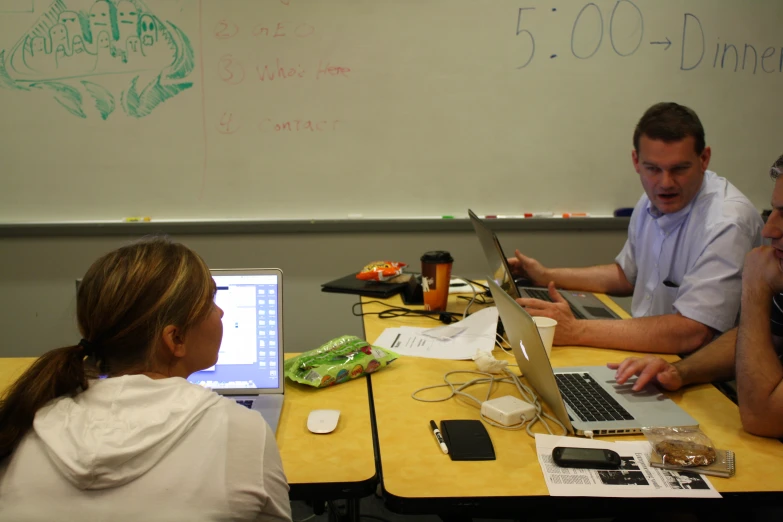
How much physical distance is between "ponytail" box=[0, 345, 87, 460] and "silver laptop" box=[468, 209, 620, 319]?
1.26 metres

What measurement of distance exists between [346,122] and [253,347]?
1.63m

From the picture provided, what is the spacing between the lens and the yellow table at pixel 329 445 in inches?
42.3

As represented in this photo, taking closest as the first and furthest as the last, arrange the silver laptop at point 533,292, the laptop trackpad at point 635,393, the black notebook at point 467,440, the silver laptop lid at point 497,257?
the black notebook at point 467,440 < the laptop trackpad at point 635,393 < the silver laptop lid at point 497,257 < the silver laptop at point 533,292

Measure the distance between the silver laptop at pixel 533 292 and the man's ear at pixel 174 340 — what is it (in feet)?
3.63

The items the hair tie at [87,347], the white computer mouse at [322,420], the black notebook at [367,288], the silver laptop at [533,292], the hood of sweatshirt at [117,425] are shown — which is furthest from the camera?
the black notebook at [367,288]

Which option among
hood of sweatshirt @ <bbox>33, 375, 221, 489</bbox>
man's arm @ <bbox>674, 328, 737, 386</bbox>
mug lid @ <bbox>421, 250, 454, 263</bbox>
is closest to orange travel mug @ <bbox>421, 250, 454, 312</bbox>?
mug lid @ <bbox>421, 250, 454, 263</bbox>

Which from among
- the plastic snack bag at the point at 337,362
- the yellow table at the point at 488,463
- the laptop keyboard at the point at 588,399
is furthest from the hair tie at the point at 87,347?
the laptop keyboard at the point at 588,399

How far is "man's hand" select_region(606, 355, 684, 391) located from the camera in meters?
1.40

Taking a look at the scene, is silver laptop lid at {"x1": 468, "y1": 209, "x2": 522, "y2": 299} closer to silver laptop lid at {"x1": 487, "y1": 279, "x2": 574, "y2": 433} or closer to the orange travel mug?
the orange travel mug

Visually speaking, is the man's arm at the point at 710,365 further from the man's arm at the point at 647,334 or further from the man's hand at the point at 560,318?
the man's hand at the point at 560,318

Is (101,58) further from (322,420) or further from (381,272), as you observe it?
(322,420)

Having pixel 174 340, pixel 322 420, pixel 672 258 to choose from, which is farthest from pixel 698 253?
pixel 174 340

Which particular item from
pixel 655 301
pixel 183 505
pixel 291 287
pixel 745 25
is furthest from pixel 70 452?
pixel 745 25

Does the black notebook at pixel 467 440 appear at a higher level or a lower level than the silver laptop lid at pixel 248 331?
lower
